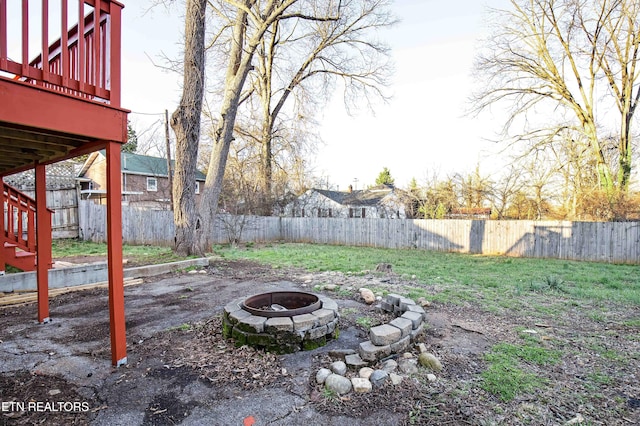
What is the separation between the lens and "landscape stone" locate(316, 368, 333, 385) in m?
2.25

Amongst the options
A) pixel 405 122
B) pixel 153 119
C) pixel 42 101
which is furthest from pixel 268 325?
pixel 153 119

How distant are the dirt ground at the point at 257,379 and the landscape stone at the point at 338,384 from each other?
0.21 ft

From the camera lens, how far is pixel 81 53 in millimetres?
2234

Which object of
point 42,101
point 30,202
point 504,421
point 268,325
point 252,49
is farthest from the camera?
point 252,49

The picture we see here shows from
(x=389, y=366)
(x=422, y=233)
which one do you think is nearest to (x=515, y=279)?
(x=389, y=366)

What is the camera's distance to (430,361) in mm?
2465

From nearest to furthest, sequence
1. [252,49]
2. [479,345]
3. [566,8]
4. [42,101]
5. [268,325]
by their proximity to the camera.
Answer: [42,101] → [268,325] → [479,345] → [252,49] → [566,8]

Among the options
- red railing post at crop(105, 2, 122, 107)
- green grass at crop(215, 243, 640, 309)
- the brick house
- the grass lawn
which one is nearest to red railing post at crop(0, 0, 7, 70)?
red railing post at crop(105, 2, 122, 107)

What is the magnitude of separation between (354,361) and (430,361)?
61 centimetres

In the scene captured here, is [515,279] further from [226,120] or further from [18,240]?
[18,240]

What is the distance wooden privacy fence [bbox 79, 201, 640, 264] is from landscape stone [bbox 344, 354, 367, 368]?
10.1 meters

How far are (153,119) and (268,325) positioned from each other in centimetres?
1324

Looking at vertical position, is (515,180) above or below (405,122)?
below

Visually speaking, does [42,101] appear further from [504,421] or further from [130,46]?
[130,46]
